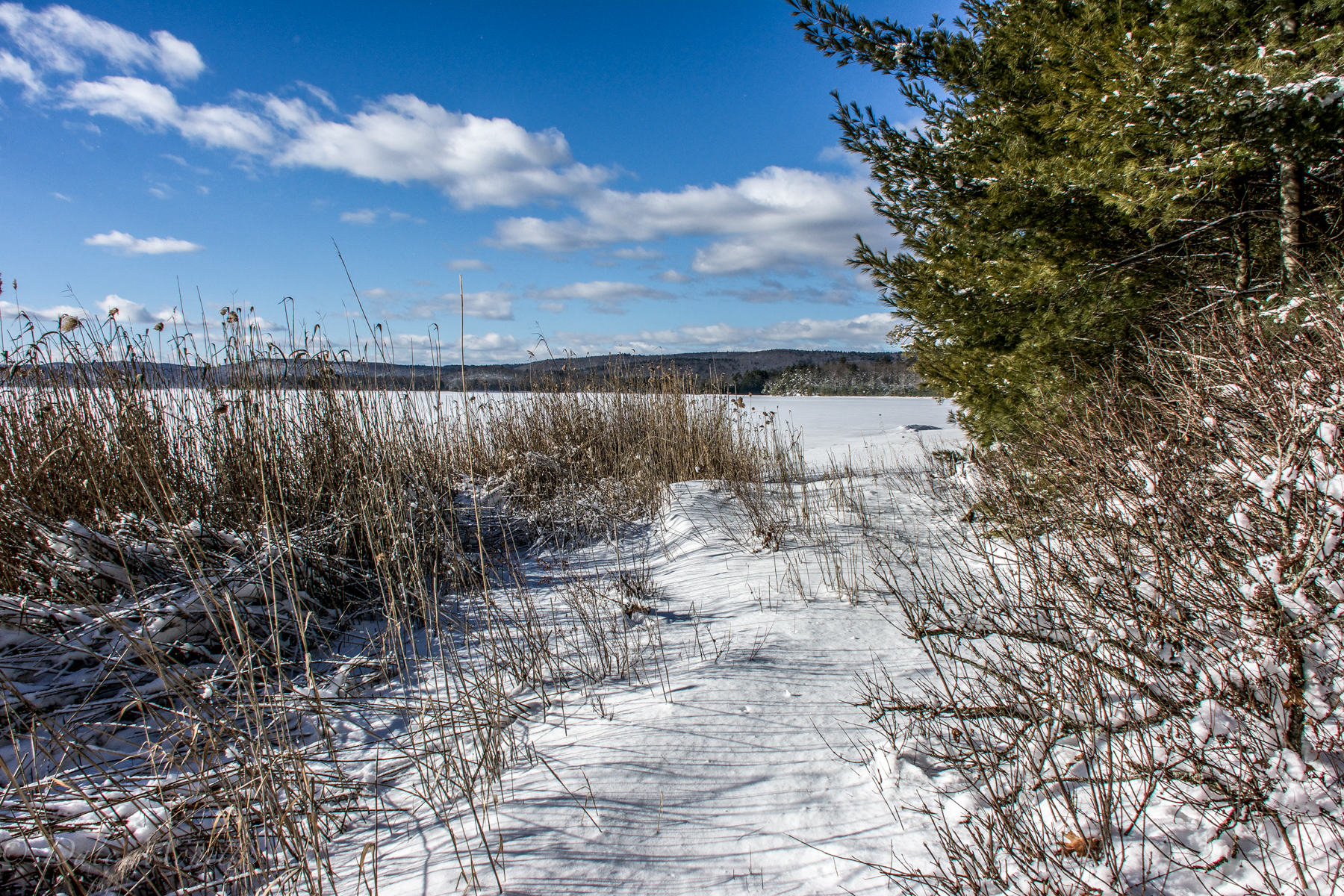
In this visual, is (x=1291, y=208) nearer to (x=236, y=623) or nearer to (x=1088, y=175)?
(x=1088, y=175)

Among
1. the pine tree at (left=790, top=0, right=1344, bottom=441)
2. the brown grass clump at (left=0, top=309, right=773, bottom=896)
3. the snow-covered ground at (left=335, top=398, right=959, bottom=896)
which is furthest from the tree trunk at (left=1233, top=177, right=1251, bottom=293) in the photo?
the brown grass clump at (left=0, top=309, right=773, bottom=896)

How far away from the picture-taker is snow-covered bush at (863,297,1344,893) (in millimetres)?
1246

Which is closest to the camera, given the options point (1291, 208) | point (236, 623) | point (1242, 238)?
point (236, 623)

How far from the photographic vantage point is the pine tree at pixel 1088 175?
2746 mm

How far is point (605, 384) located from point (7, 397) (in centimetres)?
538

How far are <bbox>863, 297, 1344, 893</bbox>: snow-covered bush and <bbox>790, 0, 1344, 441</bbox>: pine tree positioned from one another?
982mm

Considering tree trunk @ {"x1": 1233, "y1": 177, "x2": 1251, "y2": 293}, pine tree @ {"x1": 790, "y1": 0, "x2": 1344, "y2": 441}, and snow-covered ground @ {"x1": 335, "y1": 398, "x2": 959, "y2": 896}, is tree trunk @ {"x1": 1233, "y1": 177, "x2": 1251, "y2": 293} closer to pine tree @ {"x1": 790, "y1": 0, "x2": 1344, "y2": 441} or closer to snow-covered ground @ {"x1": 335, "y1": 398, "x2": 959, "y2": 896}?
pine tree @ {"x1": 790, "y1": 0, "x2": 1344, "y2": 441}

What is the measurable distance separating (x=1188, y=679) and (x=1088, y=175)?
8.92 ft

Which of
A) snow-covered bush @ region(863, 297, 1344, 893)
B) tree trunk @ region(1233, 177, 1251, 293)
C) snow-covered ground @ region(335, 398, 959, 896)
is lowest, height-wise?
snow-covered ground @ region(335, 398, 959, 896)

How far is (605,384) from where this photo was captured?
25.9 ft

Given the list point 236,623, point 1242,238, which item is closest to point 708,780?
point 236,623

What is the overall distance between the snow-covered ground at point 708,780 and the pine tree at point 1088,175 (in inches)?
67.5

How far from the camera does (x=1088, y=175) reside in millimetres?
3109

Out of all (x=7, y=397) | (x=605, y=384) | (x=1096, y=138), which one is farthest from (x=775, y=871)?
(x=605, y=384)
